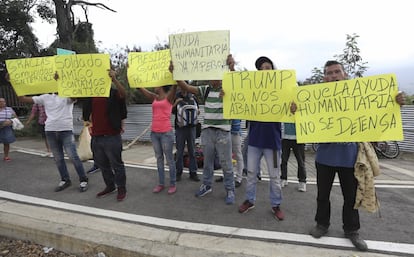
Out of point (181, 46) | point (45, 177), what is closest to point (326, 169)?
point (181, 46)

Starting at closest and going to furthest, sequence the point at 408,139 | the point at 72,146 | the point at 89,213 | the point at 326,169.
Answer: the point at 326,169 → the point at 89,213 → the point at 72,146 → the point at 408,139

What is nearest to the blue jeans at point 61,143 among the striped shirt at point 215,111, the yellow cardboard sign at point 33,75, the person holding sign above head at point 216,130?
the yellow cardboard sign at point 33,75

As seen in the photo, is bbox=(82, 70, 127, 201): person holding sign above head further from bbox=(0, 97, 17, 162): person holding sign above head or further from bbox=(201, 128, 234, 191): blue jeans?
bbox=(0, 97, 17, 162): person holding sign above head

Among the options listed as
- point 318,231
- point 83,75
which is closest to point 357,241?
point 318,231

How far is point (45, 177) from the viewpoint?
5344mm

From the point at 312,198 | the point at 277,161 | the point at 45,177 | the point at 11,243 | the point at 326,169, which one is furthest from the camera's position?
the point at 45,177

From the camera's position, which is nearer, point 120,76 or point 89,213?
point 89,213

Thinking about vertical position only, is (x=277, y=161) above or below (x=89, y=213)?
above

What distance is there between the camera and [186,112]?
4797mm

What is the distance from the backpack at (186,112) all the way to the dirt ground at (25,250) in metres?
2.56

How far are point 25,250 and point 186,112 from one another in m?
2.93

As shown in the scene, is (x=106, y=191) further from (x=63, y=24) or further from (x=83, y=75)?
(x=63, y=24)

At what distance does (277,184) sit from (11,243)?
3268mm

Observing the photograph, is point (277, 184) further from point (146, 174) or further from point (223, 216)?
point (146, 174)
